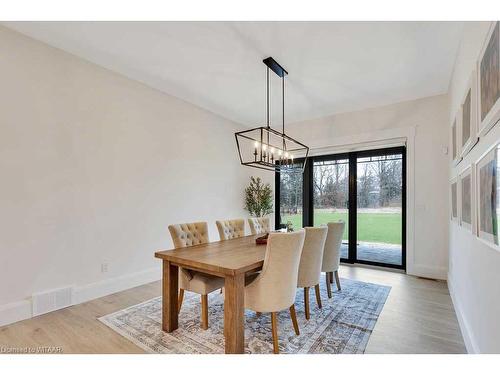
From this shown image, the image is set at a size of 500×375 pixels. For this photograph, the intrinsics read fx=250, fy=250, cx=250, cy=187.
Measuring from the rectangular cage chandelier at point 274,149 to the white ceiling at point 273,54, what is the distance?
0.53ft

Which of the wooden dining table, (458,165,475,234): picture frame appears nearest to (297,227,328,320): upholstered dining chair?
the wooden dining table

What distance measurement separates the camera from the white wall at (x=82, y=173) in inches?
98.7

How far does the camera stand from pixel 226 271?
180 cm

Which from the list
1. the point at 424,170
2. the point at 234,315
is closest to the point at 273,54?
the point at 234,315

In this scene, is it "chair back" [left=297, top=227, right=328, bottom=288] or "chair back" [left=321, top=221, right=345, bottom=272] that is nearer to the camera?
"chair back" [left=297, top=227, right=328, bottom=288]

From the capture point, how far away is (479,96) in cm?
157

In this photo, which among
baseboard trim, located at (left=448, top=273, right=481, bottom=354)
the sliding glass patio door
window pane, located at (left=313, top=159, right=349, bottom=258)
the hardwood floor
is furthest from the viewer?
window pane, located at (left=313, top=159, right=349, bottom=258)

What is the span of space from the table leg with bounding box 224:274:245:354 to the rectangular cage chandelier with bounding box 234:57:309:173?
1.47 m

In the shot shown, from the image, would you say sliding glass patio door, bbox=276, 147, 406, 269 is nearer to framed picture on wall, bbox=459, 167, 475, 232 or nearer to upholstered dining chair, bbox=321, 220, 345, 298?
upholstered dining chair, bbox=321, 220, 345, 298

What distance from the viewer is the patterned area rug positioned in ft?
6.59

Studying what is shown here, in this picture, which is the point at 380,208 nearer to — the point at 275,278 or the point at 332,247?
the point at 332,247

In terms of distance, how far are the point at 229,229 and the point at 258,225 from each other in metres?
0.66
